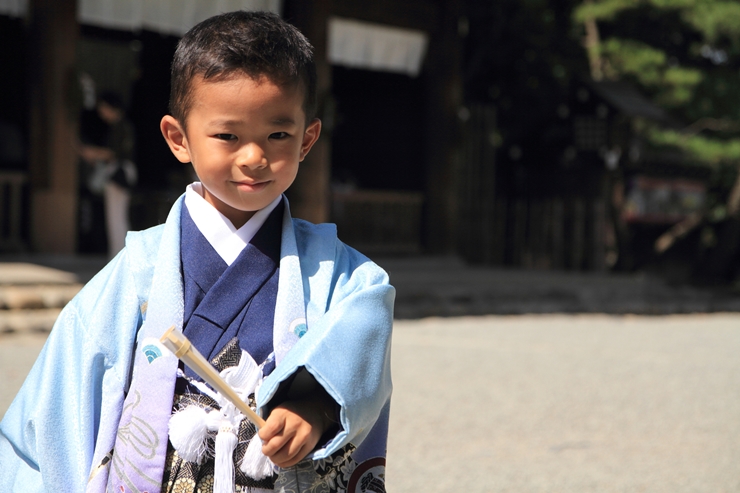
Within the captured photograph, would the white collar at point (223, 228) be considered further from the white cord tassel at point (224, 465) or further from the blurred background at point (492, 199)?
the blurred background at point (492, 199)

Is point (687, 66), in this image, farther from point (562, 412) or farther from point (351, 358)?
point (351, 358)

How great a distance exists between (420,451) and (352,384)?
2.12 metres

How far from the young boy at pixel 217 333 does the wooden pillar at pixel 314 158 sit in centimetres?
666

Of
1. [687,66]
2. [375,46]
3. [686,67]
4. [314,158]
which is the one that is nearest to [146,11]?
[314,158]

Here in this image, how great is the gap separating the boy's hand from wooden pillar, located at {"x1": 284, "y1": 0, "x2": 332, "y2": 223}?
684 centimetres

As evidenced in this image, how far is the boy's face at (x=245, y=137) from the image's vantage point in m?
1.31

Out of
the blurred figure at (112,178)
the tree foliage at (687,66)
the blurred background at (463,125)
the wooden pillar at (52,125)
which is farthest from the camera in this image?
the tree foliage at (687,66)

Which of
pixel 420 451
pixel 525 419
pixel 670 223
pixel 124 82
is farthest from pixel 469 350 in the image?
pixel 670 223

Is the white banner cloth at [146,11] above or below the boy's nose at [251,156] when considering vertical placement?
above

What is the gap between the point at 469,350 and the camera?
569 centimetres

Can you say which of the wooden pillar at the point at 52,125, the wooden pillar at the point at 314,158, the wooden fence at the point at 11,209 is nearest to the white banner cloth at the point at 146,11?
the wooden pillar at the point at 52,125

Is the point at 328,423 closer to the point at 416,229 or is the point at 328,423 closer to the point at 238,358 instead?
the point at 238,358

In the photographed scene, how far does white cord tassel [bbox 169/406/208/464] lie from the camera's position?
127 cm

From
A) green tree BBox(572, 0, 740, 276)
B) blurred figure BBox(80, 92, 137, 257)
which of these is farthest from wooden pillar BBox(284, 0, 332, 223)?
green tree BBox(572, 0, 740, 276)
